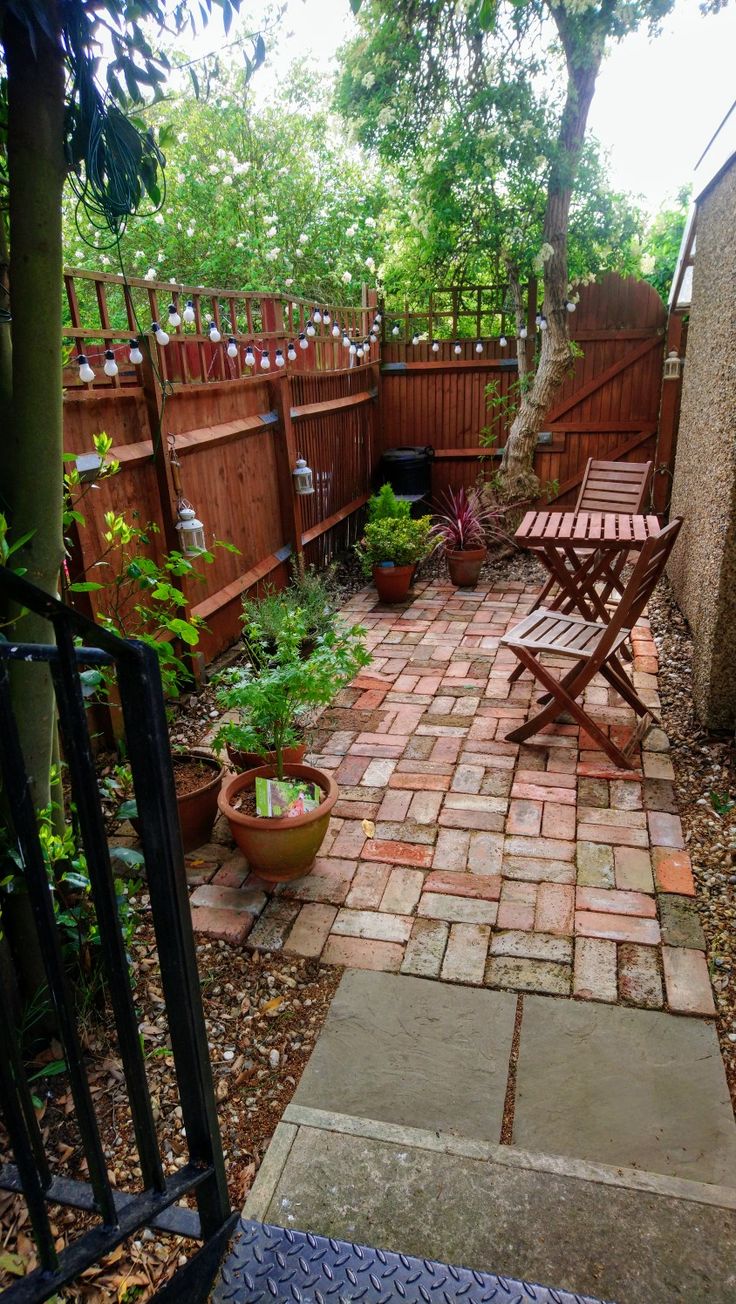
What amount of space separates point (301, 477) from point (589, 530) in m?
2.25

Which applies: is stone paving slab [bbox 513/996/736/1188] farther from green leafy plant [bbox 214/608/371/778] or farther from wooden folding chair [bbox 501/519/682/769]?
wooden folding chair [bbox 501/519/682/769]

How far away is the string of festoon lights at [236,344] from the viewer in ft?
10.4

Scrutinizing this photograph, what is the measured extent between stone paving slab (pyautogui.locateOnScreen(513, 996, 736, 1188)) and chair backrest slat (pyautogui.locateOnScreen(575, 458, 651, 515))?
4.03 m

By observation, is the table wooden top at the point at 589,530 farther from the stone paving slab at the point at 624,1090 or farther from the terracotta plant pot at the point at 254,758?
the stone paving slab at the point at 624,1090

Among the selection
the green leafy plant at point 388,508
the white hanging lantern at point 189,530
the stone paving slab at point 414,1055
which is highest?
the white hanging lantern at point 189,530

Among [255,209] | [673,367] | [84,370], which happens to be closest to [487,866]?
[84,370]

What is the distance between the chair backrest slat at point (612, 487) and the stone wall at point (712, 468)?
30 centimetres

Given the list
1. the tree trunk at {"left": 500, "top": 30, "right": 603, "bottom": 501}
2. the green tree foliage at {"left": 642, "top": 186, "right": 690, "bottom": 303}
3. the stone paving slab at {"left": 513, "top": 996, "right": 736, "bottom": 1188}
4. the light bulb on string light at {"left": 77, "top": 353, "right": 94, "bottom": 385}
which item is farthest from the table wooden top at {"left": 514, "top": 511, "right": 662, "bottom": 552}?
the green tree foliage at {"left": 642, "top": 186, "right": 690, "bottom": 303}

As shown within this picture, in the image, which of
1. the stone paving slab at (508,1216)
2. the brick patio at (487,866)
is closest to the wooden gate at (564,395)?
the brick patio at (487,866)

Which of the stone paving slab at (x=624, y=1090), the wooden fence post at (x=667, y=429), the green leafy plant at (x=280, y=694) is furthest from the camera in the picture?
the wooden fence post at (x=667, y=429)

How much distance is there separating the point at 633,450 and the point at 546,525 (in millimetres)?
3866

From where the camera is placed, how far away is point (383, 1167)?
5.36 feet

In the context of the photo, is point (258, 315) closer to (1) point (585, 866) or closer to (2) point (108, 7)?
(2) point (108, 7)

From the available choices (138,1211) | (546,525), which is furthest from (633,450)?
(138,1211)
